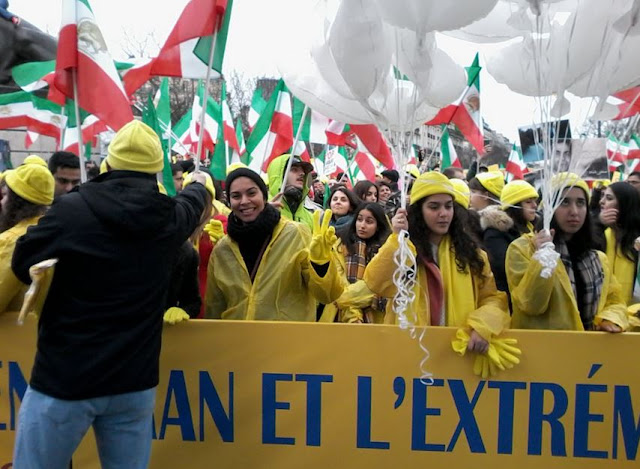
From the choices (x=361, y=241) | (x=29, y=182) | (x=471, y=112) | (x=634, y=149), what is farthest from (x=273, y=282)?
(x=634, y=149)

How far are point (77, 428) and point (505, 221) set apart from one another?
300cm

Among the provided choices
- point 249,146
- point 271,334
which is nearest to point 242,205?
point 271,334

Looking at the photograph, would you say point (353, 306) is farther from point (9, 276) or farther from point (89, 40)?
point (89, 40)

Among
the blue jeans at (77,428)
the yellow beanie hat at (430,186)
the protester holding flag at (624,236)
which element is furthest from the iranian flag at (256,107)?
the blue jeans at (77,428)

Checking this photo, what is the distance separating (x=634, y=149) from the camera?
12.8m

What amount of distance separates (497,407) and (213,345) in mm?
1539

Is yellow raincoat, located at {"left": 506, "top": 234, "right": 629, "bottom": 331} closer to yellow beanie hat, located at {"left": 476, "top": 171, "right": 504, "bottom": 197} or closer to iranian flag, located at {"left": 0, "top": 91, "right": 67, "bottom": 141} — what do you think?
yellow beanie hat, located at {"left": 476, "top": 171, "right": 504, "bottom": 197}

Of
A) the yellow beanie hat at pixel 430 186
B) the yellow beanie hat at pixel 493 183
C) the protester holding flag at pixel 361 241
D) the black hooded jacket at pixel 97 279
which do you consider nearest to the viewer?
the black hooded jacket at pixel 97 279

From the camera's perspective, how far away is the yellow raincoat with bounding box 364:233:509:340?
3375mm

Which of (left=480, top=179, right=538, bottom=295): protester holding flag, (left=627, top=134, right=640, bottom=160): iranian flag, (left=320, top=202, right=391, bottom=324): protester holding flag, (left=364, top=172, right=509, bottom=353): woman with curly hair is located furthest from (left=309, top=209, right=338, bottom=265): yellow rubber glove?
(left=627, top=134, right=640, bottom=160): iranian flag

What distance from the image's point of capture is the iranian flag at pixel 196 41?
3881 mm

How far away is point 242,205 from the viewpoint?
376 centimetres

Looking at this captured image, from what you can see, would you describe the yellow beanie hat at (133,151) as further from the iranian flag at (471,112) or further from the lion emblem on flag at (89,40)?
the iranian flag at (471,112)

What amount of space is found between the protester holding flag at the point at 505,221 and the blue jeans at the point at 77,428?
251 centimetres
